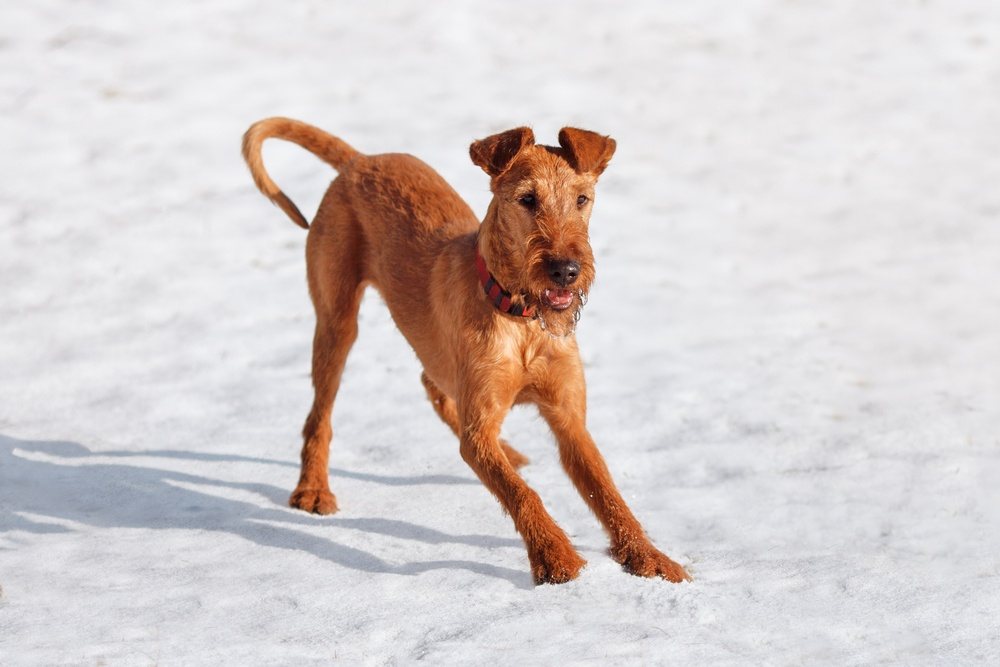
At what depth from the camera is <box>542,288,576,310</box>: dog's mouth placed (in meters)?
4.37

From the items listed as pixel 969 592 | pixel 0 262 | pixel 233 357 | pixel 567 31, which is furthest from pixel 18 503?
pixel 567 31

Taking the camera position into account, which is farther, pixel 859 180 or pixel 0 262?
pixel 859 180

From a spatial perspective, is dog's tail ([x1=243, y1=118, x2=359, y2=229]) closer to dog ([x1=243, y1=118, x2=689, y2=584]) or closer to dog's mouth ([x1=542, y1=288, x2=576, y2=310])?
dog ([x1=243, y1=118, x2=689, y2=584])

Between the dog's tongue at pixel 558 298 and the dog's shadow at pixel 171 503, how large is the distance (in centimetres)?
101

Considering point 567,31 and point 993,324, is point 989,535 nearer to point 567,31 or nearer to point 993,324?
point 993,324

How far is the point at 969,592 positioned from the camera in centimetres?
435

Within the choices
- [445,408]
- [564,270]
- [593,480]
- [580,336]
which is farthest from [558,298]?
[580,336]

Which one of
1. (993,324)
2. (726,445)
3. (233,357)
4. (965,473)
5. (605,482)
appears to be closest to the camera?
(605,482)

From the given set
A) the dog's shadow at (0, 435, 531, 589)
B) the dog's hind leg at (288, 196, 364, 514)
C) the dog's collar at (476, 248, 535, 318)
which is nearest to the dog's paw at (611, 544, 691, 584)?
the dog's shadow at (0, 435, 531, 589)

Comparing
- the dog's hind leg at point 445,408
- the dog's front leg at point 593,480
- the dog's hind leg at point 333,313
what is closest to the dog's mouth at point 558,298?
the dog's front leg at point 593,480

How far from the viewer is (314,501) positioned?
5410 millimetres

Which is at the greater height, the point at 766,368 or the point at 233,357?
the point at 766,368

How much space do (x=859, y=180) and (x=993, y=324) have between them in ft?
8.18

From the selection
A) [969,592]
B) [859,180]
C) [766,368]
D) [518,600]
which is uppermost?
[859,180]
